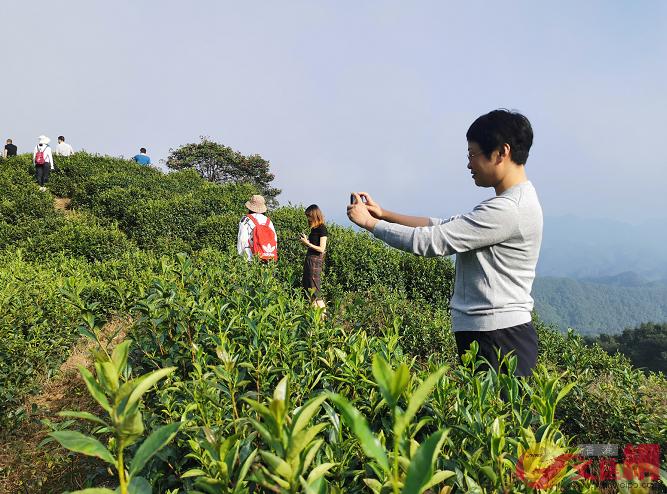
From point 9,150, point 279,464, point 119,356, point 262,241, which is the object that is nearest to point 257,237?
point 262,241

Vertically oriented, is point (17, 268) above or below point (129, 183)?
below

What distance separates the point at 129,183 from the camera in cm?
1465

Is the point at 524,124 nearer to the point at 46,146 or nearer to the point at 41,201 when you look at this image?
the point at 41,201

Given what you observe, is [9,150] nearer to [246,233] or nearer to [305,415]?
[246,233]

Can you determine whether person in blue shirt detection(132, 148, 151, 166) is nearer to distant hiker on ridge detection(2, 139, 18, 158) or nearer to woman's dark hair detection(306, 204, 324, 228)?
distant hiker on ridge detection(2, 139, 18, 158)

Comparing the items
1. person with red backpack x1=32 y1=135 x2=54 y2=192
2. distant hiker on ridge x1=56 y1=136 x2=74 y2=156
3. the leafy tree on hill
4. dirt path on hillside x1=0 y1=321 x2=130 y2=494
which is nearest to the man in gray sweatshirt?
dirt path on hillside x1=0 y1=321 x2=130 y2=494

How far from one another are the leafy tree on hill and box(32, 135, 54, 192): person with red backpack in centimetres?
2003

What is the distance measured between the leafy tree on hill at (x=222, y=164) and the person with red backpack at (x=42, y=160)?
2003cm

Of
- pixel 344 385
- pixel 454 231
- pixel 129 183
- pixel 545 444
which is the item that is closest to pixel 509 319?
pixel 454 231

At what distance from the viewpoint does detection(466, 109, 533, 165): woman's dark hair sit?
7.86 ft

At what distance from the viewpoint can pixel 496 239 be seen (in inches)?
92.2

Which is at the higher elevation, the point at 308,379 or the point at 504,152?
the point at 504,152

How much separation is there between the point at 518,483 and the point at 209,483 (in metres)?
0.88

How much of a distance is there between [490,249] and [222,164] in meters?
36.0
